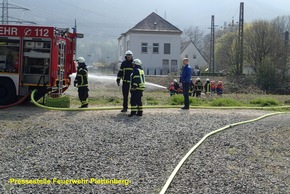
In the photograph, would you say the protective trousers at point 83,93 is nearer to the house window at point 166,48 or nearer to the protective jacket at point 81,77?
the protective jacket at point 81,77

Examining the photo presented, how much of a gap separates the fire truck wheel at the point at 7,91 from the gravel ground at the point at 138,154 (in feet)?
5.89

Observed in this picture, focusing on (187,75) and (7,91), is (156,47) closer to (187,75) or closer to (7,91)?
(187,75)

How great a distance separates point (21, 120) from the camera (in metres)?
9.43

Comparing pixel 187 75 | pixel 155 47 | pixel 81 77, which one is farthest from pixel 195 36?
pixel 81 77

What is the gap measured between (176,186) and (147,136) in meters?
2.77

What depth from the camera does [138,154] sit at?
6523 millimetres

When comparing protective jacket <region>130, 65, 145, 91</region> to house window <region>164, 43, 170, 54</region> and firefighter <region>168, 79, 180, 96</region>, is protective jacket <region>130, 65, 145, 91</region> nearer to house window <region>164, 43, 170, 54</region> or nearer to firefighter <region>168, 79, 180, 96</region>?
firefighter <region>168, 79, 180, 96</region>

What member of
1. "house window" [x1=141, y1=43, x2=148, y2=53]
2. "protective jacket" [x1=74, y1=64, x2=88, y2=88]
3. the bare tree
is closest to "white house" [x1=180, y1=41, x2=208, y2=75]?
"house window" [x1=141, y1=43, x2=148, y2=53]

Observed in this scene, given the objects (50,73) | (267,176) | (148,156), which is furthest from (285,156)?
(50,73)

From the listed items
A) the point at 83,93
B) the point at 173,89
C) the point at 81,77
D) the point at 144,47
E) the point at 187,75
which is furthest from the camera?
the point at 144,47

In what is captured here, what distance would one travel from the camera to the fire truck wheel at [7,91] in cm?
1159

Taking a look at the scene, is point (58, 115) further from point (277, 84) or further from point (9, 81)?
point (277, 84)

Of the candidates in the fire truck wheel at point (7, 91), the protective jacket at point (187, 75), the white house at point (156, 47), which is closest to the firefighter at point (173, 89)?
the protective jacket at point (187, 75)

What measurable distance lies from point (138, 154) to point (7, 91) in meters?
6.51
